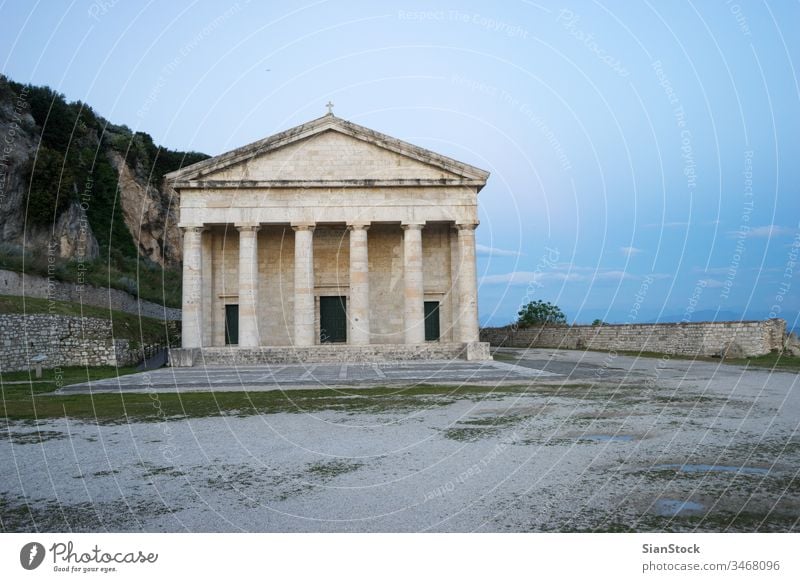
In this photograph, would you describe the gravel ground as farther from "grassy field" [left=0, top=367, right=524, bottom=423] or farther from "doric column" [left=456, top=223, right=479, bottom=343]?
"doric column" [left=456, top=223, right=479, bottom=343]

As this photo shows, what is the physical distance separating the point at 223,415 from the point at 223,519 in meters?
5.81

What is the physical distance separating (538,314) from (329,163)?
85.3 feet

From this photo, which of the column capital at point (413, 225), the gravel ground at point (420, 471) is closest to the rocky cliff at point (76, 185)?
the column capital at point (413, 225)

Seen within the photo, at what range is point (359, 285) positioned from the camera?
27.7m

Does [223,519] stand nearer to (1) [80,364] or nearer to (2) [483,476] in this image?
(2) [483,476]

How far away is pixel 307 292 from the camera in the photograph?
27.5 meters

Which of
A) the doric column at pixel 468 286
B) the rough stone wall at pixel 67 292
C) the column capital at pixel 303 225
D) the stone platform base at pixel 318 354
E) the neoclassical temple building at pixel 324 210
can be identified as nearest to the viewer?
the stone platform base at pixel 318 354

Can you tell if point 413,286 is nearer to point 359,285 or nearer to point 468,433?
point 359,285

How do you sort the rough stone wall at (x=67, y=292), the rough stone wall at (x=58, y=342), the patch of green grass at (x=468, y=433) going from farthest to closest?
the rough stone wall at (x=67, y=292), the rough stone wall at (x=58, y=342), the patch of green grass at (x=468, y=433)

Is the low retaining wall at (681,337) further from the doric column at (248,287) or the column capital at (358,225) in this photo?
the doric column at (248,287)

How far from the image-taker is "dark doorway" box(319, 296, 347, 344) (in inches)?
1208

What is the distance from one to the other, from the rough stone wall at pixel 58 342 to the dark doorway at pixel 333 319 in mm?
9717

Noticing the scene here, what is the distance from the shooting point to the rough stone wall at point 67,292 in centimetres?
2933

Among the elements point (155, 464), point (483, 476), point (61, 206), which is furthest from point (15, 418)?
point (61, 206)
